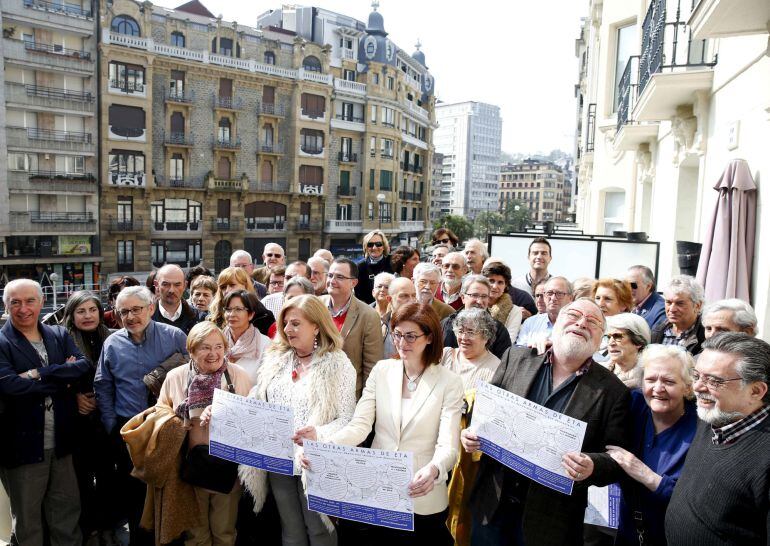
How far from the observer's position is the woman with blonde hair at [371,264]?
8.07 metres

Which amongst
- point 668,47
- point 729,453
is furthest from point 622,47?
point 729,453

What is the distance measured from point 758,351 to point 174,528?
12.7 feet

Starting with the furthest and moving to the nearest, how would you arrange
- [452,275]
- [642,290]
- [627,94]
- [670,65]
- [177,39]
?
[177,39]
[627,94]
[670,65]
[452,275]
[642,290]

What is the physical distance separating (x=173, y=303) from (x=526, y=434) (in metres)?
4.11

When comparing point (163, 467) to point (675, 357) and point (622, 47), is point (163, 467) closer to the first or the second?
point (675, 357)

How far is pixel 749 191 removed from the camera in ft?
18.3

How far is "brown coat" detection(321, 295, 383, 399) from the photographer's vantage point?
484 centimetres

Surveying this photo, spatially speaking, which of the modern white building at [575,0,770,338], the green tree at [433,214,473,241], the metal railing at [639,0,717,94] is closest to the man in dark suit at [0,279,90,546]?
the modern white building at [575,0,770,338]

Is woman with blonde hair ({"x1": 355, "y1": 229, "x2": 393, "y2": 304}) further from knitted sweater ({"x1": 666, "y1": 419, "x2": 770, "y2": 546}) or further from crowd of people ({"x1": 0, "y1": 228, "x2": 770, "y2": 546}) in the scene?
knitted sweater ({"x1": 666, "y1": 419, "x2": 770, "y2": 546})

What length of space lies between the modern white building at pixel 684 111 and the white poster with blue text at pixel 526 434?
11.2 feet

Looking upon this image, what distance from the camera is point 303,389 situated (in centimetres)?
390

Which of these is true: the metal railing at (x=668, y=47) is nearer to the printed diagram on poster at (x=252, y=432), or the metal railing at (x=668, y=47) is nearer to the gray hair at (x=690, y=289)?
the gray hair at (x=690, y=289)

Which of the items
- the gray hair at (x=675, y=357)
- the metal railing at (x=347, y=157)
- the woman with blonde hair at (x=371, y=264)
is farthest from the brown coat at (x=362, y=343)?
the metal railing at (x=347, y=157)

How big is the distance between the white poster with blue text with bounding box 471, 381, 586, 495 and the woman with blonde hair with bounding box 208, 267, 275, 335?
248 cm
